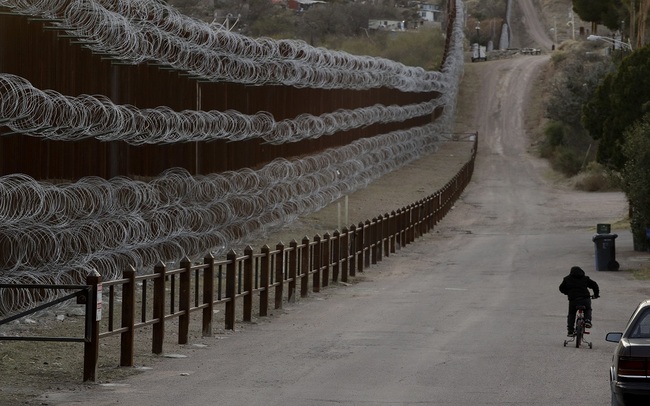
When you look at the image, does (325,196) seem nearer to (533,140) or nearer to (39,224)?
(39,224)

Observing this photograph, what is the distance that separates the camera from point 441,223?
4847 cm

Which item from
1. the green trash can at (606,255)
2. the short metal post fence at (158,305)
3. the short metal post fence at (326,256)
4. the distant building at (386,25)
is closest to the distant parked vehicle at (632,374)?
the short metal post fence at (158,305)

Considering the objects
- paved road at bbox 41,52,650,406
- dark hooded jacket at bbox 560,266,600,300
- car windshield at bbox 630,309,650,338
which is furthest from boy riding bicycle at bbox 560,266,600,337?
car windshield at bbox 630,309,650,338

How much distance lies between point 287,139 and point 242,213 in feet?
21.7

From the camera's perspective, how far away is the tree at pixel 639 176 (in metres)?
33.8

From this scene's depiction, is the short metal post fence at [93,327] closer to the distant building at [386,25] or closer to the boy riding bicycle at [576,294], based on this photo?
the boy riding bicycle at [576,294]

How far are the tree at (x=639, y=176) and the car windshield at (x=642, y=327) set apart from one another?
75.4 ft

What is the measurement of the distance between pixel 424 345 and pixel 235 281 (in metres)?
4.00

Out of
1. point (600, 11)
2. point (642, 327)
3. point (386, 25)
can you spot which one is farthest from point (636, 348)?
point (386, 25)

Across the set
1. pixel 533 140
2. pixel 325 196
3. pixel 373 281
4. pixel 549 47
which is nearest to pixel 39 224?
pixel 373 281

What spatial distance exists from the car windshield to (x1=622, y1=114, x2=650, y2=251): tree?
2298 centimetres

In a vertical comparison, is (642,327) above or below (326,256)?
above

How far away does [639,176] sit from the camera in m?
34.0

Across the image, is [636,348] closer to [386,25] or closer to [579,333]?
[579,333]
